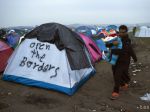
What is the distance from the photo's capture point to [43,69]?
278 inches

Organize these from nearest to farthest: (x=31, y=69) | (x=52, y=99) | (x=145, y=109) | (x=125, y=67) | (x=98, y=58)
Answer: (x=145, y=109)
(x=52, y=99)
(x=125, y=67)
(x=31, y=69)
(x=98, y=58)

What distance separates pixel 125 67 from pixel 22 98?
2649 millimetres

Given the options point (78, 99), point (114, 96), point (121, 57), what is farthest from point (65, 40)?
point (114, 96)

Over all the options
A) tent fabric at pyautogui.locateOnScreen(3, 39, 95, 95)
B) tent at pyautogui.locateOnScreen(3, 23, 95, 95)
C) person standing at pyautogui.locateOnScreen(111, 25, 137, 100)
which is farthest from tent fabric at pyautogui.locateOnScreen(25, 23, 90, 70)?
person standing at pyautogui.locateOnScreen(111, 25, 137, 100)

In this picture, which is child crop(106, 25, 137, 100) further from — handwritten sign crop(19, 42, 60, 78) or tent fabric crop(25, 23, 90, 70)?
handwritten sign crop(19, 42, 60, 78)

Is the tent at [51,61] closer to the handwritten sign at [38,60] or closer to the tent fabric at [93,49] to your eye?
the handwritten sign at [38,60]

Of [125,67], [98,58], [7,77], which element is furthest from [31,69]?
[98,58]

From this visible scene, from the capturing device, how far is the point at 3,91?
22.6ft

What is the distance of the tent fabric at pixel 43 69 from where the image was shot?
6711mm

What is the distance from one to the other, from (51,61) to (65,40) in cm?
68

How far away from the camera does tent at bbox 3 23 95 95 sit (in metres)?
6.78

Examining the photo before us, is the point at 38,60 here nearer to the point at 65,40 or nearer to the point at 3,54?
the point at 65,40

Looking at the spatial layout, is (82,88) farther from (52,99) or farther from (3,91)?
(3,91)

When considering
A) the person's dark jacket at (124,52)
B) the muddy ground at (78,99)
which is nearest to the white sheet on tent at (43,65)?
the muddy ground at (78,99)
